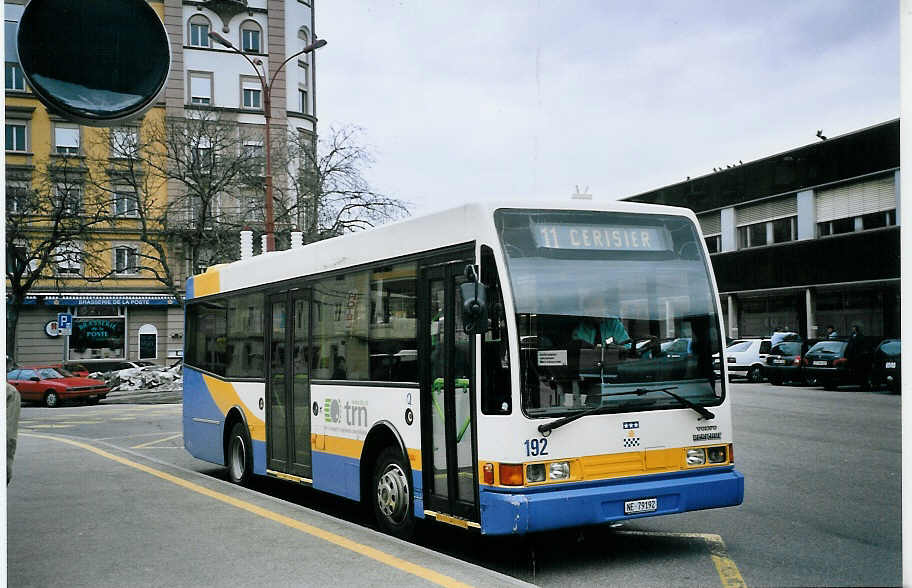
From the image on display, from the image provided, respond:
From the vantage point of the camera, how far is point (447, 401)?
314 inches

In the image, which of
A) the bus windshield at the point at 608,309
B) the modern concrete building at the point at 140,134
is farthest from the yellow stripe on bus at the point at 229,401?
the bus windshield at the point at 608,309

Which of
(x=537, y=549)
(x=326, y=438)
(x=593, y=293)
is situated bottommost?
(x=537, y=549)

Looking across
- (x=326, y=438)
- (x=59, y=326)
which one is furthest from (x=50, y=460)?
(x=59, y=326)

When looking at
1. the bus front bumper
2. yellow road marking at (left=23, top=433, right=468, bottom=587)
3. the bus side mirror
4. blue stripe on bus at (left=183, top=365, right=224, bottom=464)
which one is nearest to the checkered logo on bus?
the bus front bumper

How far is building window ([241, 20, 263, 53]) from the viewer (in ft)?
46.9

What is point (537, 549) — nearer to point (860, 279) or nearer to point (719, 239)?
point (860, 279)

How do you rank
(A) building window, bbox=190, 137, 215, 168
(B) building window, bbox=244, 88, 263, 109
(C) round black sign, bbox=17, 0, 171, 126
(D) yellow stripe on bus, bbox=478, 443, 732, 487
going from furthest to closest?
(A) building window, bbox=190, 137, 215, 168 < (B) building window, bbox=244, 88, 263, 109 < (D) yellow stripe on bus, bbox=478, 443, 732, 487 < (C) round black sign, bbox=17, 0, 171, 126

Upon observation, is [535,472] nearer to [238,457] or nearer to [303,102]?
[238,457]

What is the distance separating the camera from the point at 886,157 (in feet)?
74.4

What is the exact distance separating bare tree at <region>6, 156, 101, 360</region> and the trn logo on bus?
21.9 m

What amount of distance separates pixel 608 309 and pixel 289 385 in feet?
15.0

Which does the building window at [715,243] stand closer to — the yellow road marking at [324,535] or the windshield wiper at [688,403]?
the yellow road marking at [324,535]

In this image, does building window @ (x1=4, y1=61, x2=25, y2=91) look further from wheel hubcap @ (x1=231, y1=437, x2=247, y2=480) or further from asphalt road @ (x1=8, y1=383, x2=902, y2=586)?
wheel hubcap @ (x1=231, y1=437, x2=247, y2=480)

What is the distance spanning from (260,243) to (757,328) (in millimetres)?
18155
